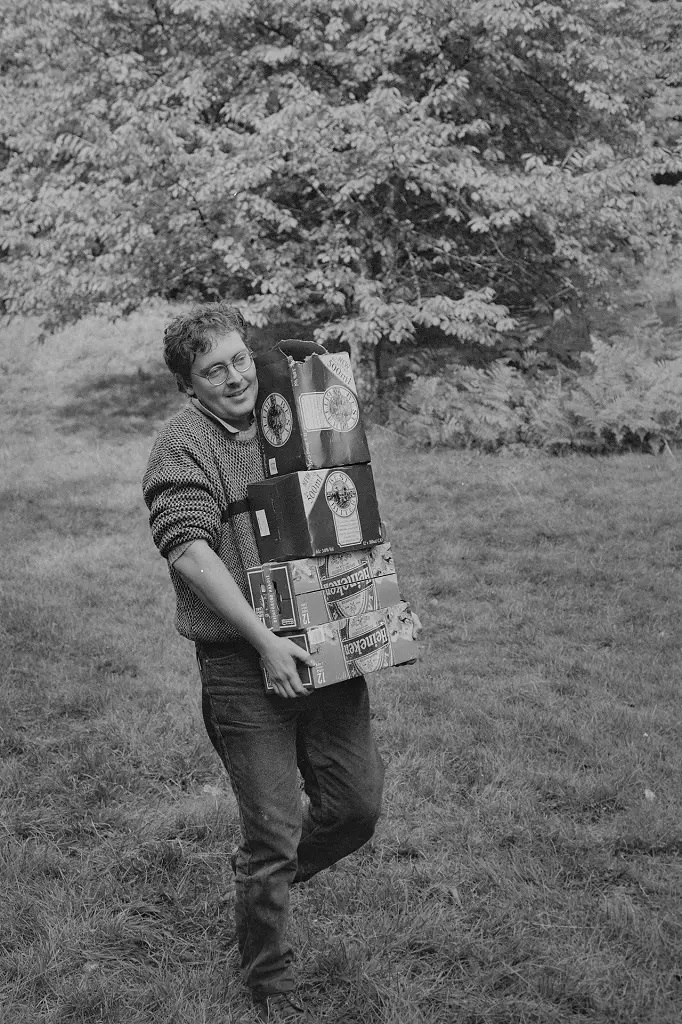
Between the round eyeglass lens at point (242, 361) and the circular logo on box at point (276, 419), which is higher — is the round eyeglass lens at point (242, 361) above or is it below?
above

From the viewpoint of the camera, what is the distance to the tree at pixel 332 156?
1045 cm

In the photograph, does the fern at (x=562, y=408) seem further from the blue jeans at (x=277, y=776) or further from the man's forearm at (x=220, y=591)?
the man's forearm at (x=220, y=591)

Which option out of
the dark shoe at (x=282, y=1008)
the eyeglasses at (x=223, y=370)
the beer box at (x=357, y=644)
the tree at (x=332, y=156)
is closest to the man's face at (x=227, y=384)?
the eyeglasses at (x=223, y=370)

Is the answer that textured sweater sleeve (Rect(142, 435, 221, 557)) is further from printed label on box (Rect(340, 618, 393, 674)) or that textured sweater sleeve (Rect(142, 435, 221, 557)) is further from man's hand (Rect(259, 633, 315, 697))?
printed label on box (Rect(340, 618, 393, 674))

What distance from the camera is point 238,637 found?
2756 mm

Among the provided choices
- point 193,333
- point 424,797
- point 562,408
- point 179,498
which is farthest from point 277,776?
point 562,408

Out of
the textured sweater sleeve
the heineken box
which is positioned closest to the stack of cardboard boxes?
the heineken box

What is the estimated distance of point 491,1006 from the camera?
301 cm

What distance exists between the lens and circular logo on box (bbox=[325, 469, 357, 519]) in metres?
2.73

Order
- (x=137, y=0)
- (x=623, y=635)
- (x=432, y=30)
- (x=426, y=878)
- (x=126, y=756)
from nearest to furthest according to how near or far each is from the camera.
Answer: (x=426, y=878) → (x=126, y=756) → (x=623, y=635) → (x=432, y=30) → (x=137, y=0)

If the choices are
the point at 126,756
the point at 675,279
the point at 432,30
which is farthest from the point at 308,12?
the point at 126,756

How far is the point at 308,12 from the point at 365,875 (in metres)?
9.92

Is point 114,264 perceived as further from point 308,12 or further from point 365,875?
point 365,875

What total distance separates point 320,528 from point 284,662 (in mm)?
362
